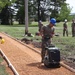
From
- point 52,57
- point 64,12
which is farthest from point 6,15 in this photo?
point 52,57

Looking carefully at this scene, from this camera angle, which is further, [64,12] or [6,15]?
[64,12]

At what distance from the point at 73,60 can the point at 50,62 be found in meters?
2.59

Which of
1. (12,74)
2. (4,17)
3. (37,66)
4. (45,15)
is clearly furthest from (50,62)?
(45,15)

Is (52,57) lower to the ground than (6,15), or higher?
higher

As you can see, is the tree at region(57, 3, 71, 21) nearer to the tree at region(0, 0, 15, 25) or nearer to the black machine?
the tree at region(0, 0, 15, 25)

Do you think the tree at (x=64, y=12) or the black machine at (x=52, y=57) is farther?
the tree at (x=64, y=12)

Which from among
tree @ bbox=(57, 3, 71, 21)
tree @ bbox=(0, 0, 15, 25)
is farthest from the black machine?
tree @ bbox=(57, 3, 71, 21)

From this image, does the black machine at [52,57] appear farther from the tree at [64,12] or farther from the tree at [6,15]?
the tree at [64,12]

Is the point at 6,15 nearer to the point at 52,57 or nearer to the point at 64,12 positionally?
the point at 64,12

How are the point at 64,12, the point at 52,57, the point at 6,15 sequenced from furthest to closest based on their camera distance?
the point at 64,12
the point at 6,15
the point at 52,57

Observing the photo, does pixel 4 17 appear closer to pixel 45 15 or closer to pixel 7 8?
pixel 7 8

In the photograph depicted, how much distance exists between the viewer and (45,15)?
80.1 meters

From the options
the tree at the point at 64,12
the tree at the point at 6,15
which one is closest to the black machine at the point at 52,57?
the tree at the point at 6,15

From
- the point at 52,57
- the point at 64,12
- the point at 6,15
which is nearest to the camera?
the point at 52,57
